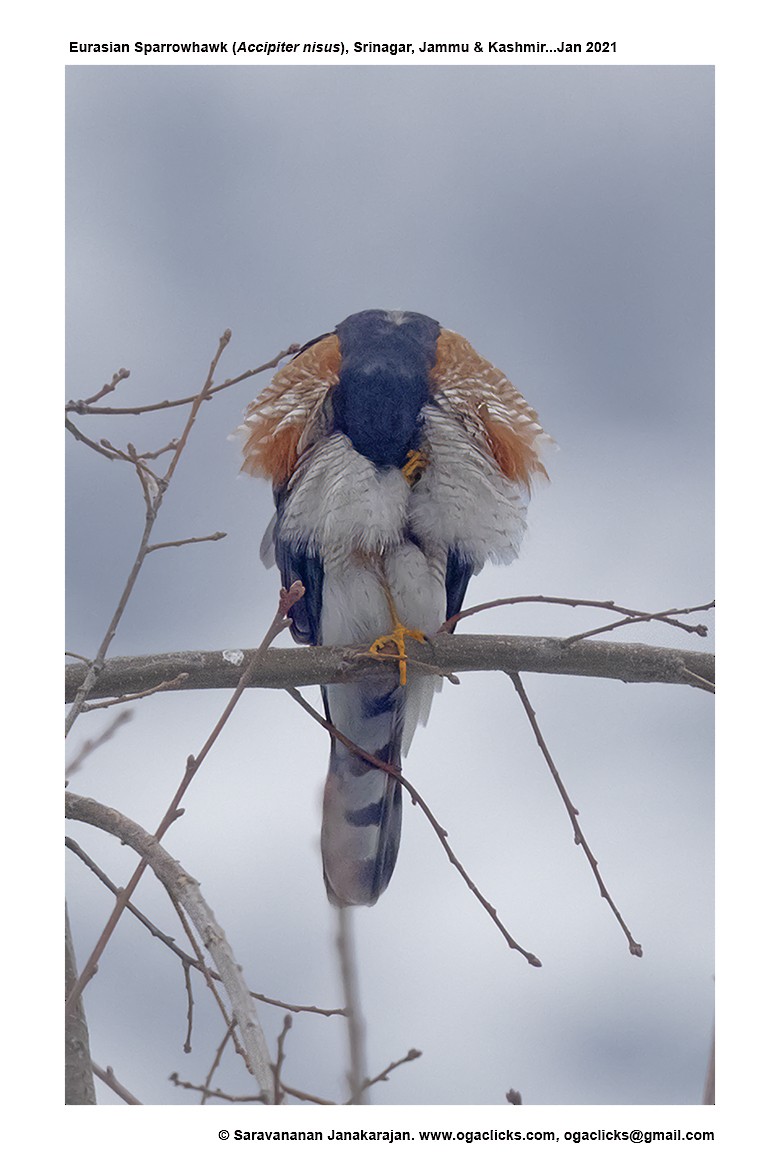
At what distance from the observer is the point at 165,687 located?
158 cm

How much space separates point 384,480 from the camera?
2.13m

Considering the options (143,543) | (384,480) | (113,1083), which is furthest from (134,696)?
(384,480)

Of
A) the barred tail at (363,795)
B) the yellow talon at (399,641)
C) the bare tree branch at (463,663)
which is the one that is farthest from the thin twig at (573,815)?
the barred tail at (363,795)

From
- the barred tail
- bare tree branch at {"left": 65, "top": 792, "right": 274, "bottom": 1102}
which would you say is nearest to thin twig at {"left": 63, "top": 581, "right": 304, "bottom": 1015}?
bare tree branch at {"left": 65, "top": 792, "right": 274, "bottom": 1102}

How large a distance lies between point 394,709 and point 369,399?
73 centimetres

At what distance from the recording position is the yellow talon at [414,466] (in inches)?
84.0

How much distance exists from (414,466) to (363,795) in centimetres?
79

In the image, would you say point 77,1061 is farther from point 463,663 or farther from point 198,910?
point 463,663

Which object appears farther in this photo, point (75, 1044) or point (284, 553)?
point (284, 553)

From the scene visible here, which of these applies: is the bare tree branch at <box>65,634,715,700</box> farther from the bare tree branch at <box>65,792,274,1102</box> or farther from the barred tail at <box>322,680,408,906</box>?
the barred tail at <box>322,680,408,906</box>

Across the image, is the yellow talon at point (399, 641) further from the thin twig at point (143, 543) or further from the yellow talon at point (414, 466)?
the thin twig at point (143, 543)

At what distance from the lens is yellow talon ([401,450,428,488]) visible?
2135 mm
